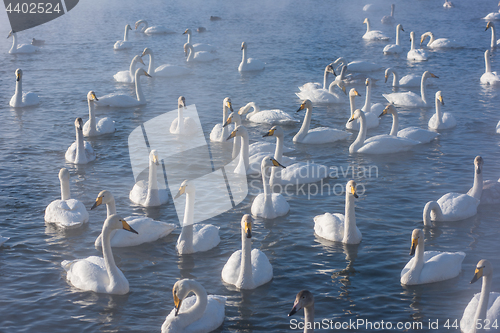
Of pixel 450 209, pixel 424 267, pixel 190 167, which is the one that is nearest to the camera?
pixel 424 267

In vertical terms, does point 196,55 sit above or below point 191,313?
above

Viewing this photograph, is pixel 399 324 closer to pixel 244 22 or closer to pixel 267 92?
pixel 267 92

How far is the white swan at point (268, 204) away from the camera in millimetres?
12484

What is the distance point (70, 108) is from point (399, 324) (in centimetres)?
1612

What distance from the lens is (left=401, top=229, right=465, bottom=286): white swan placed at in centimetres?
985

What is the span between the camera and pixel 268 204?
1251 cm

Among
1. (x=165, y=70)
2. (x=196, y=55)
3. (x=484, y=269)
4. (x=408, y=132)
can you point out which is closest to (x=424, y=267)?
(x=484, y=269)

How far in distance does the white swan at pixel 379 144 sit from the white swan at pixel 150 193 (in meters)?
6.00

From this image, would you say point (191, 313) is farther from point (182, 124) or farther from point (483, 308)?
point (182, 124)

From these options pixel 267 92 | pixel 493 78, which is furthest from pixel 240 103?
pixel 493 78

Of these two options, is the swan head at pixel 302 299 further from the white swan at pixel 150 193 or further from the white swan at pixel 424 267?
the white swan at pixel 150 193

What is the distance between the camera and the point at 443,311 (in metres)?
9.18

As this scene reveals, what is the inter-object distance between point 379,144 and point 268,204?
5.20 m

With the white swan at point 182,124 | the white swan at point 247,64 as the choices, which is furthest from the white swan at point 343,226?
the white swan at point 247,64
